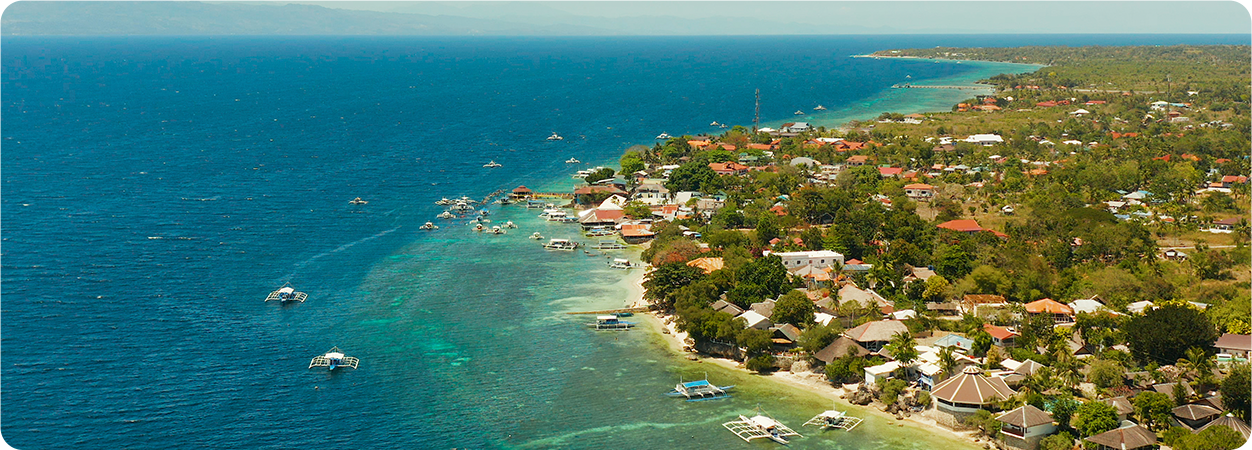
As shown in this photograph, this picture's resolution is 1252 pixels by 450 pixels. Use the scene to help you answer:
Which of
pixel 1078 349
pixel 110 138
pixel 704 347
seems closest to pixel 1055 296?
pixel 1078 349

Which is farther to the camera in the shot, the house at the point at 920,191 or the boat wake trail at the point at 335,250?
the house at the point at 920,191

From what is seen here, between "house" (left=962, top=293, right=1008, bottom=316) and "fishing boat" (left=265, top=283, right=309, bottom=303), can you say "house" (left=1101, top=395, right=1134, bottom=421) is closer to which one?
"house" (left=962, top=293, right=1008, bottom=316)

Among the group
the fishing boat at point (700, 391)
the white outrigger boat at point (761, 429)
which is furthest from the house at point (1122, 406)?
the fishing boat at point (700, 391)

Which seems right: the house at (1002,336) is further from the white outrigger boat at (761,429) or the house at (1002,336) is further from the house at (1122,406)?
the white outrigger boat at (761,429)

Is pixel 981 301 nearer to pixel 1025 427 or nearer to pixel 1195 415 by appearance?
pixel 1195 415

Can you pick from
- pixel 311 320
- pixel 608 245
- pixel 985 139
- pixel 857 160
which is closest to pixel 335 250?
pixel 311 320

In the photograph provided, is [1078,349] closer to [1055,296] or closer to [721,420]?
[1055,296]
